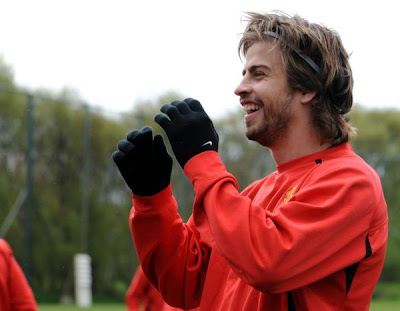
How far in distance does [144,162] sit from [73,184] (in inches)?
810

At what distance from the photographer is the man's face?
292 cm

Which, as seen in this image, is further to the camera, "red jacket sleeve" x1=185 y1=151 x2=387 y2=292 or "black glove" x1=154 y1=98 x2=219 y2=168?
"black glove" x1=154 y1=98 x2=219 y2=168

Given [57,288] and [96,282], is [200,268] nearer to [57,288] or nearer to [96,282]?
[57,288]

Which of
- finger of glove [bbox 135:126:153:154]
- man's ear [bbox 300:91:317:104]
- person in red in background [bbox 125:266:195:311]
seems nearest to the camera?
finger of glove [bbox 135:126:153:154]

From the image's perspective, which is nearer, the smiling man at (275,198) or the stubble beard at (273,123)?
the smiling man at (275,198)

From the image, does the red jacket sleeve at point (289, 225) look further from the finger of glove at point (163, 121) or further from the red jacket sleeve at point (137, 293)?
the red jacket sleeve at point (137, 293)

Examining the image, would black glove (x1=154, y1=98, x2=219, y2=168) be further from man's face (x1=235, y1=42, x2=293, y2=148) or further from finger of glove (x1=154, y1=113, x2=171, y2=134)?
man's face (x1=235, y1=42, x2=293, y2=148)

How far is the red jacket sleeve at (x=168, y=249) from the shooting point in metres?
3.04

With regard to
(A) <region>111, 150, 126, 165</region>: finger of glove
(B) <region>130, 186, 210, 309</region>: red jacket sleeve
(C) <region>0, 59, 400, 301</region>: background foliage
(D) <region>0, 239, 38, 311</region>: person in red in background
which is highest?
(A) <region>111, 150, 126, 165</region>: finger of glove

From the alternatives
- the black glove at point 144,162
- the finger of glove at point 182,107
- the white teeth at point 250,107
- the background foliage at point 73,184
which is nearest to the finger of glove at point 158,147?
the black glove at point 144,162

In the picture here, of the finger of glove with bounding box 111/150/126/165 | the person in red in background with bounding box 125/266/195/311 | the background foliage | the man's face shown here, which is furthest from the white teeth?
the background foliage

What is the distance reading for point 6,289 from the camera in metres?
5.49

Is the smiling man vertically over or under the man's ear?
under

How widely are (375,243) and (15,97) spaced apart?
2147 cm
